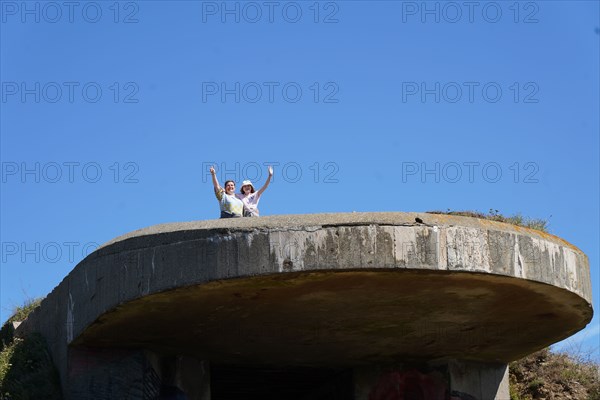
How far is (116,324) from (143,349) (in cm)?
97

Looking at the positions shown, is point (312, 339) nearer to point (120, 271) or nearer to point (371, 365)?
point (371, 365)

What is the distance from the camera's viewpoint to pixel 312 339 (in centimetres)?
1173

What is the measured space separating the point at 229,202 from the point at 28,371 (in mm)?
2910

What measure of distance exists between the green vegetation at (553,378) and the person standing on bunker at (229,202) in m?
4.79

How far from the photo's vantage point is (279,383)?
14.4m

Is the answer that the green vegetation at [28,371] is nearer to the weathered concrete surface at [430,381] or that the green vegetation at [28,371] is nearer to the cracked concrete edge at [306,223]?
the cracked concrete edge at [306,223]

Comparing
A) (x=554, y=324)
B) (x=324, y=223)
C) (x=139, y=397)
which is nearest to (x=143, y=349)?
(x=139, y=397)

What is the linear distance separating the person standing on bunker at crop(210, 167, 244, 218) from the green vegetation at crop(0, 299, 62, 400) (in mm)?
2556

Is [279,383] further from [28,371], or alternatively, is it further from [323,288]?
[323,288]

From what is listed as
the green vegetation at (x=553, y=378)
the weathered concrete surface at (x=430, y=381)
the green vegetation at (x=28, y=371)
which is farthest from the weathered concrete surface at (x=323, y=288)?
the green vegetation at (x=553, y=378)

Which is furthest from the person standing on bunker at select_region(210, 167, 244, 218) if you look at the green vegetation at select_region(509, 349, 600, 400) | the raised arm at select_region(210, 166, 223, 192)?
the green vegetation at select_region(509, 349, 600, 400)

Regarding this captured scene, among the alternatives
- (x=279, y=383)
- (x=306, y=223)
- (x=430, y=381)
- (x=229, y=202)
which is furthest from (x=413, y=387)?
(x=306, y=223)

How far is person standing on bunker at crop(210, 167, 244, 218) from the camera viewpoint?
11836mm

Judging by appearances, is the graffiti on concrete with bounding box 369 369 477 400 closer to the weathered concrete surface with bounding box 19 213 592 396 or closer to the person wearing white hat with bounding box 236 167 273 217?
the weathered concrete surface with bounding box 19 213 592 396
